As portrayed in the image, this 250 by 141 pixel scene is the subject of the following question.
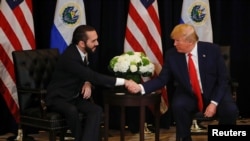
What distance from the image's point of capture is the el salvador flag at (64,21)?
6363 millimetres

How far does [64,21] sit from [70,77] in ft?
4.27

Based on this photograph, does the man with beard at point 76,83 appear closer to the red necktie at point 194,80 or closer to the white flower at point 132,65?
the white flower at point 132,65

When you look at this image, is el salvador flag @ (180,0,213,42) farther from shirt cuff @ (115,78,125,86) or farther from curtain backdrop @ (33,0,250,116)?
shirt cuff @ (115,78,125,86)

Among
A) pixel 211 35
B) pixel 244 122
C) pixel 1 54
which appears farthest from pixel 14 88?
pixel 244 122

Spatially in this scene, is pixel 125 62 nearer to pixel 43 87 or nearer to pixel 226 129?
pixel 43 87

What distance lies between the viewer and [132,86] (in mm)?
5266

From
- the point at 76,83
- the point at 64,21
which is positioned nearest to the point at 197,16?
the point at 64,21

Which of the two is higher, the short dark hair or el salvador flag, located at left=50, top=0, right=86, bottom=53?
el salvador flag, located at left=50, top=0, right=86, bottom=53

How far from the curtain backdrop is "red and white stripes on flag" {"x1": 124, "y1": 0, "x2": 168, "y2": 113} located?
0.25 metres

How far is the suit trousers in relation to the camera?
513cm

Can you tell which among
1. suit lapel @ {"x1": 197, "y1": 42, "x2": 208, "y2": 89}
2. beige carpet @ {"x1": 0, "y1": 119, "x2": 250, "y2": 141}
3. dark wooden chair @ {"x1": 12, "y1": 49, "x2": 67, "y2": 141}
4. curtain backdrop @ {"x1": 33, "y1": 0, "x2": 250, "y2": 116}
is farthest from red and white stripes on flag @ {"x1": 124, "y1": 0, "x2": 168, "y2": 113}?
suit lapel @ {"x1": 197, "y1": 42, "x2": 208, "y2": 89}

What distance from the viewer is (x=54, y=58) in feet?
19.3

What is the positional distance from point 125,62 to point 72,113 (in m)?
0.76

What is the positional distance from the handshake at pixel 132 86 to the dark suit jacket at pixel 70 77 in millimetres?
141
